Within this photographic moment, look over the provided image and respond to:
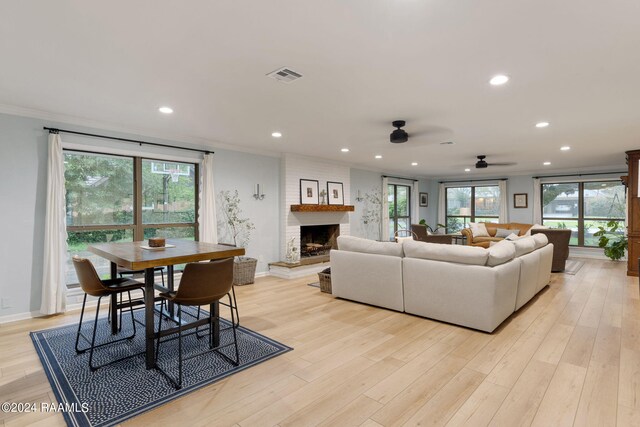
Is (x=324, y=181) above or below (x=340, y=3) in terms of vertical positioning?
below

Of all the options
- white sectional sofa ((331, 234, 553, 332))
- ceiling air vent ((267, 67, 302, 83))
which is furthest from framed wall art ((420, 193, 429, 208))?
ceiling air vent ((267, 67, 302, 83))

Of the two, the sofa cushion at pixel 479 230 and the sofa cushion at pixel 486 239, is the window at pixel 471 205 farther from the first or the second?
the sofa cushion at pixel 486 239

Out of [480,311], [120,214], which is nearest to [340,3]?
[480,311]

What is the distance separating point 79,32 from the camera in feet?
6.92

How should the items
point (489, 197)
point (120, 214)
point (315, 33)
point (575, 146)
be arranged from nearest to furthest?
point (315, 33), point (120, 214), point (575, 146), point (489, 197)

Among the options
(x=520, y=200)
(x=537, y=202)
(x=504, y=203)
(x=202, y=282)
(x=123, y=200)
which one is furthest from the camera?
(x=504, y=203)

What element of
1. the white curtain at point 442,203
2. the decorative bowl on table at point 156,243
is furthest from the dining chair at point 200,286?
the white curtain at point 442,203

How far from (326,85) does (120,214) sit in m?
3.50

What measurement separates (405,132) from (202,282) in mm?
3152

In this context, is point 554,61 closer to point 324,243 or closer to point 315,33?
point 315,33

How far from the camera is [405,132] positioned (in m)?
4.31

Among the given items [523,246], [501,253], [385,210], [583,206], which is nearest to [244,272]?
[501,253]

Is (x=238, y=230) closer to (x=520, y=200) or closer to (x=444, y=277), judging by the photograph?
(x=444, y=277)

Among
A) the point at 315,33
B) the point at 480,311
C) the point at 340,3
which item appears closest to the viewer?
the point at 340,3
